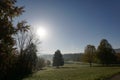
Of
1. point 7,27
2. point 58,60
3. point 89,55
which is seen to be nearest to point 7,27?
point 7,27

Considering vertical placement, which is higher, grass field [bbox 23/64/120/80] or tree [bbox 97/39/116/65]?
A: tree [bbox 97/39/116/65]

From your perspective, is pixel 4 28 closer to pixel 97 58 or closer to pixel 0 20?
pixel 0 20

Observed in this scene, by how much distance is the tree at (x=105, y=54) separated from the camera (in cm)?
7606

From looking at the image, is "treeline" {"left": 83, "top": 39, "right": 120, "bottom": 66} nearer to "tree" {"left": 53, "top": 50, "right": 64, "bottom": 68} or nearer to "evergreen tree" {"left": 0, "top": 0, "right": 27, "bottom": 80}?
"tree" {"left": 53, "top": 50, "right": 64, "bottom": 68}

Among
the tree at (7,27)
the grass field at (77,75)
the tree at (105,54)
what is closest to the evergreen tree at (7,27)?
the tree at (7,27)

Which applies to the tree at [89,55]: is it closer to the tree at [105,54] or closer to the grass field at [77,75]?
the tree at [105,54]

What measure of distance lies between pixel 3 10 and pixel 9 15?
1.96 ft

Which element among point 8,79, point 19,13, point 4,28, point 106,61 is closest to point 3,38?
point 4,28

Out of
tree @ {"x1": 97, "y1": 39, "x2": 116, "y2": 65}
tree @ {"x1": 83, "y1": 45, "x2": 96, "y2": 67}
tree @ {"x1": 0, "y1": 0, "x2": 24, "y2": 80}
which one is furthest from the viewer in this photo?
tree @ {"x1": 83, "y1": 45, "x2": 96, "y2": 67}

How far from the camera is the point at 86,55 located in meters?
84.2

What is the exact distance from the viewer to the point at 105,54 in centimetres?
7656

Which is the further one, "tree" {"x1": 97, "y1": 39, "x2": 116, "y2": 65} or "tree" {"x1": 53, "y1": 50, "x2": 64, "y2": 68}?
"tree" {"x1": 53, "y1": 50, "x2": 64, "y2": 68}

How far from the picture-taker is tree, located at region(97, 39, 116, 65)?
2995 inches

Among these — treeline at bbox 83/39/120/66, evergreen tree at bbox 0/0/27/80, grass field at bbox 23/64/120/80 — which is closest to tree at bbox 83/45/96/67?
A: treeline at bbox 83/39/120/66
